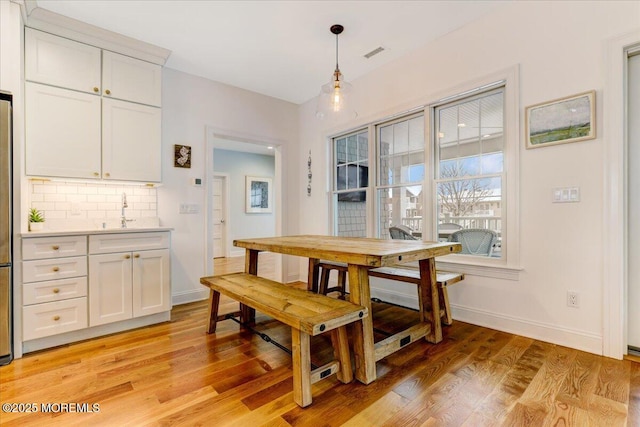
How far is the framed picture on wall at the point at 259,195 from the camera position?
7406 millimetres

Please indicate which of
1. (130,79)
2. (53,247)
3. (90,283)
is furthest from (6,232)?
(130,79)

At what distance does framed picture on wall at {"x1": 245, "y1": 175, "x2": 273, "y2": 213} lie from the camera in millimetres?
7406

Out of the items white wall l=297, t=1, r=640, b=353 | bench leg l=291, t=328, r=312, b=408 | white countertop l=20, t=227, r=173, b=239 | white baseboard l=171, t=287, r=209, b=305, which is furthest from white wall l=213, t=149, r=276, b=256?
bench leg l=291, t=328, r=312, b=408

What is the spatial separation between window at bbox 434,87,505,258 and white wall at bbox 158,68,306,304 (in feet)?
8.07

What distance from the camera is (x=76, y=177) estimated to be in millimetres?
2631

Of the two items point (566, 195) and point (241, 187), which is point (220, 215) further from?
point (566, 195)

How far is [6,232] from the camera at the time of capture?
2.12 meters

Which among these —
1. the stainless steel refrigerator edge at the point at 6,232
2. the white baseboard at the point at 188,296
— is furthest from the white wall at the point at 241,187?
the stainless steel refrigerator edge at the point at 6,232

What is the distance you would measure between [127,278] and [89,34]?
2174mm

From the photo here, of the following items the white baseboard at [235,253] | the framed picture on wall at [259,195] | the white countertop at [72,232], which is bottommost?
the white baseboard at [235,253]

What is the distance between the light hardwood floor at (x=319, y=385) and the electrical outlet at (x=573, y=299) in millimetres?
319

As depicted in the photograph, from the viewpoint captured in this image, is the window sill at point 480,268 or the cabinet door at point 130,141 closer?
the window sill at point 480,268

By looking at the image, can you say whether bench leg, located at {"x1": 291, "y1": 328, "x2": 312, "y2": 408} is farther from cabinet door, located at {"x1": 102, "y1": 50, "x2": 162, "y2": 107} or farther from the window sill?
cabinet door, located at {"x1": 102, "y1": 50, "x2": 162, "y2": 107}

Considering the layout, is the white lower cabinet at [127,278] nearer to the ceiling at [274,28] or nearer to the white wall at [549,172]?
the ceiling at [274,28]
